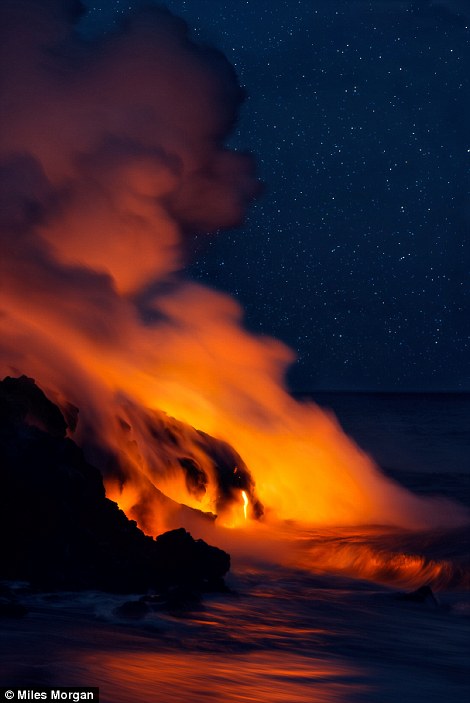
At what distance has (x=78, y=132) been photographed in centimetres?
1263

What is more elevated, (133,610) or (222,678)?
(133,610)

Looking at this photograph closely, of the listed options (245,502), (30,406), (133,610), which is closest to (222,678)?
(133,610)

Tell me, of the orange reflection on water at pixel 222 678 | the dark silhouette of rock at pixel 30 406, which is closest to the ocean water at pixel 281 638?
the orange reflection on water at pixel 222 678

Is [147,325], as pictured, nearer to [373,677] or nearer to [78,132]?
[78,132]

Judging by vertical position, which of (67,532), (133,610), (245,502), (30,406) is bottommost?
(133,610)

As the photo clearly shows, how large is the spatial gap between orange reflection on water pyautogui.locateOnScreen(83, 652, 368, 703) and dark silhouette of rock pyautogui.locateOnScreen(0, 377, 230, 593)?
1.65 m

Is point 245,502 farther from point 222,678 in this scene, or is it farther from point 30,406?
point 222,678

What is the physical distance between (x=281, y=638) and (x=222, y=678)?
1.21 m

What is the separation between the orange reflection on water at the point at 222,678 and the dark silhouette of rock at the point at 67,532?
165 cm

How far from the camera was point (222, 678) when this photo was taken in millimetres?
5996

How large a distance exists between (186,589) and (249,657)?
Answer: 1.45m

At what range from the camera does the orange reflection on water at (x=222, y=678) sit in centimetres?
562

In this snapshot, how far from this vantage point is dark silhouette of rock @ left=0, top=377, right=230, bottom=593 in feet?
25.9

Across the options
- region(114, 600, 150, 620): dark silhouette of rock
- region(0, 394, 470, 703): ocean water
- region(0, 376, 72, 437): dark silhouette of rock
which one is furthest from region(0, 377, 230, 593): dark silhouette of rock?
region(114, 600, 150, 620): dark silhouette of rock
